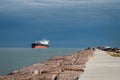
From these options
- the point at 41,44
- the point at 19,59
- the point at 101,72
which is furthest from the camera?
the point at 41,44

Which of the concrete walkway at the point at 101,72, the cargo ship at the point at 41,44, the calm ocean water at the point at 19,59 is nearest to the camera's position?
the concrete walkway at the point at 101,72

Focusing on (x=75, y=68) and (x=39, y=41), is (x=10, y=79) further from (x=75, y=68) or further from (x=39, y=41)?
(x=39, y=41)

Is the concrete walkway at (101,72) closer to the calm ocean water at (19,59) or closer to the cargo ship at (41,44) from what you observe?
the calm ocean water at (19,59)

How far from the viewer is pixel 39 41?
174 m

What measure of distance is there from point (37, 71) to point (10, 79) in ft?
7.27

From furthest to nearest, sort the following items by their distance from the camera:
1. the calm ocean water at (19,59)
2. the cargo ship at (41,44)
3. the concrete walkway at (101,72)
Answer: the cargo ship at (41,44), the calm ocean water at (19,59), the concrete walkway at (101,72)

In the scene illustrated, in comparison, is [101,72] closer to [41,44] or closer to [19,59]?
[19,59]

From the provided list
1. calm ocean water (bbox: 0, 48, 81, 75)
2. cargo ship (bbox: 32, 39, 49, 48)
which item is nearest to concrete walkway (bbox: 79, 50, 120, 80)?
calm ocean water (bbox: 0, 48, 81, 75)

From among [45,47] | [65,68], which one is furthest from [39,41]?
[65,68]

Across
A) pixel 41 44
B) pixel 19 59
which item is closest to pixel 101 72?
pixel 19 59

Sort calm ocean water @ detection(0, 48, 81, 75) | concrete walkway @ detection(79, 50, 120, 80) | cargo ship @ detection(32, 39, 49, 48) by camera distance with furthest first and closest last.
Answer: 1. cargo ship @ detection(32, 39, 49, 48)
2. calm ocean water @ detection(0, 48, 81, 75)
3. concrete walkway @ detection(79, 50, 120, 80)

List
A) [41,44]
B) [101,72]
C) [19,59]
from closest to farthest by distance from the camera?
1. [101,72]
2. [19,59]
3. [41,44]

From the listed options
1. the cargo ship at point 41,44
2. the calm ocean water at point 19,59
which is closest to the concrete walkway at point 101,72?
the calm ocean water at point 19,59

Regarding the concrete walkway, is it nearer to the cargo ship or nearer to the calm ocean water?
the calm ocean water
